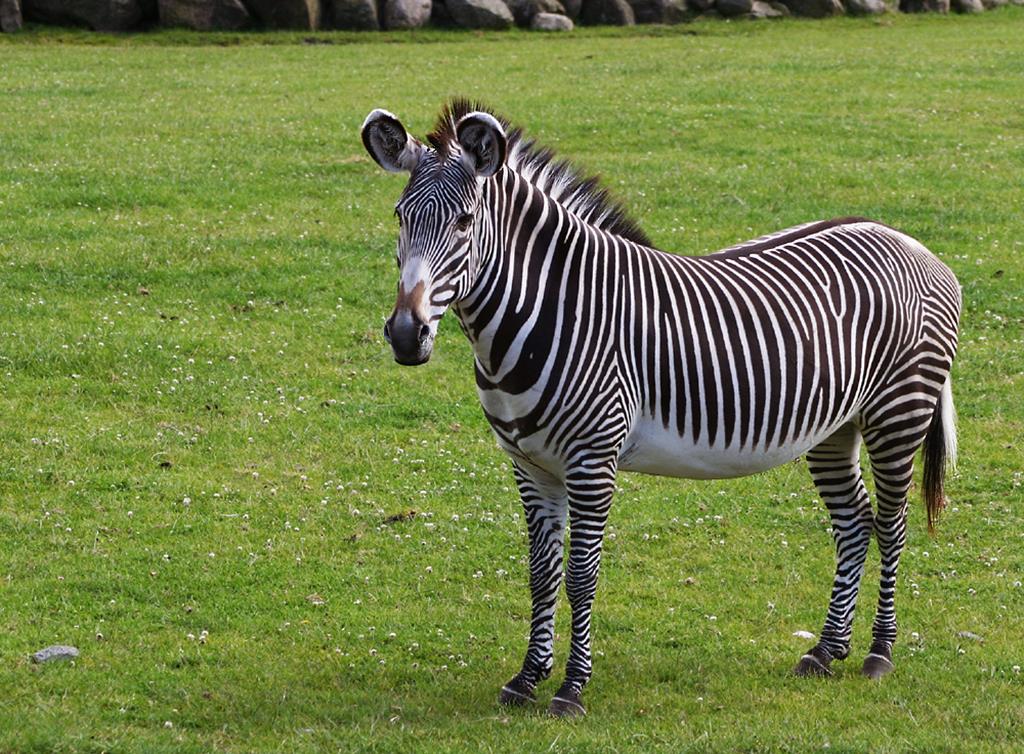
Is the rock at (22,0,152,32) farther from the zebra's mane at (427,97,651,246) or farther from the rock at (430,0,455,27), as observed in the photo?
the zebra's mane at (427,97,651,246)

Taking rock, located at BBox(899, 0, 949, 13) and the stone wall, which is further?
rock, located at BBox(899, 0, 949, 13)

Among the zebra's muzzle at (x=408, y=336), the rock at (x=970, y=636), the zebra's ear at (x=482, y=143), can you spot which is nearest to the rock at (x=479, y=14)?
the rock at (x=970, y=636)

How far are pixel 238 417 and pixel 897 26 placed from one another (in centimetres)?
2836

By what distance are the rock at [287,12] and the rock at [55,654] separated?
90.0 ft

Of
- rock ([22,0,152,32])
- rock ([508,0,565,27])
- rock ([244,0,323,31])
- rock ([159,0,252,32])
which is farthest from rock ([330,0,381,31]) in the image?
rock ([22,0,152,32])

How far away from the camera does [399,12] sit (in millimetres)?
34125

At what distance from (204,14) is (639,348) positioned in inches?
1106

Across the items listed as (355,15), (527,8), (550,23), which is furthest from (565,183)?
(527,8)

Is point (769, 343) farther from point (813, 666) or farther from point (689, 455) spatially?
point (813, 666)

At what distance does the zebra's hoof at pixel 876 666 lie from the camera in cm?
818

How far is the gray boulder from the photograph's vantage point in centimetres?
3688

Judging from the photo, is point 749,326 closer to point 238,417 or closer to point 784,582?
point 784,582

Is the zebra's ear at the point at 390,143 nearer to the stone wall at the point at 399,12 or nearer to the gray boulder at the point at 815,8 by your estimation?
the stone wall at the point at 399,12

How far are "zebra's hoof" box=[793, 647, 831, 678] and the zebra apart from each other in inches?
0.5
